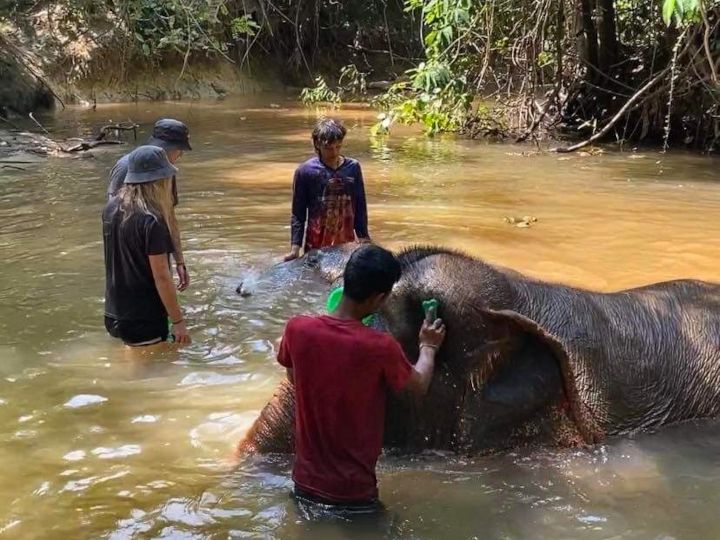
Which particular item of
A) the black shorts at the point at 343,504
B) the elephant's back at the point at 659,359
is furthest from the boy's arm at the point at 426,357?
the elephant's back at the point at 659,359

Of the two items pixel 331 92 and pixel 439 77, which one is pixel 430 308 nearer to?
pixel 439 77

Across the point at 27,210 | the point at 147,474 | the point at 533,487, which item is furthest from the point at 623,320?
the point at 27,210

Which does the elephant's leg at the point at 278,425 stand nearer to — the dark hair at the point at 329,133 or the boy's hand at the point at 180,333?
the boy's hand at the point at 180,333

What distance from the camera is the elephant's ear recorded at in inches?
121

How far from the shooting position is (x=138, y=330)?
197 inches

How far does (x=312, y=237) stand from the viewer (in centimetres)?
634

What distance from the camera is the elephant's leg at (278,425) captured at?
3272mm

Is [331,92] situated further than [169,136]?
Yes

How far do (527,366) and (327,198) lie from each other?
123 inches

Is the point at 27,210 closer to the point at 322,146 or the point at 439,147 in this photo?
the point at 322,146

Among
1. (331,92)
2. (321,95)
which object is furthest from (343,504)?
(331,92)

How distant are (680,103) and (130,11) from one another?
11915mm

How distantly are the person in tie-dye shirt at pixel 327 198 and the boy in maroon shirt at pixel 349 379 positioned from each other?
308 centimetres

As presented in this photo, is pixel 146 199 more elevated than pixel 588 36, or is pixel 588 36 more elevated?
pixel 588 36
